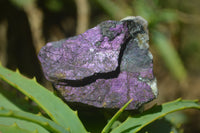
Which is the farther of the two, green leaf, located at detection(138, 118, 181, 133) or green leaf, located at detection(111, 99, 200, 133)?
green leaf, located at detection(138, 118, 181, 133)

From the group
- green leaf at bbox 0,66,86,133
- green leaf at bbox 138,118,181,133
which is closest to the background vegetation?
green leaf at bbox 138,118,181,133

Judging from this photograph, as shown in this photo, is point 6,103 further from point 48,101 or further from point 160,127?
point 160,127

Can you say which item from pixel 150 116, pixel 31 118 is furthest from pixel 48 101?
pixel 150 116

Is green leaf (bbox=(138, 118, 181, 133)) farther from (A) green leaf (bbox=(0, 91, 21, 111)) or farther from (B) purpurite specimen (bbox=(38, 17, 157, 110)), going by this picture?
(A) green leaf (bbox=(0, 91, 21, 111))

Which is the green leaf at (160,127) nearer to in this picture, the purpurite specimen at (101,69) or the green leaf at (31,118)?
the purpurite specimen at (101,69)

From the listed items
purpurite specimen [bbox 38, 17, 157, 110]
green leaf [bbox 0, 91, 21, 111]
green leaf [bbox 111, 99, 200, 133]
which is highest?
purpurite specimen [bbox 38, 17, 157, 110]
